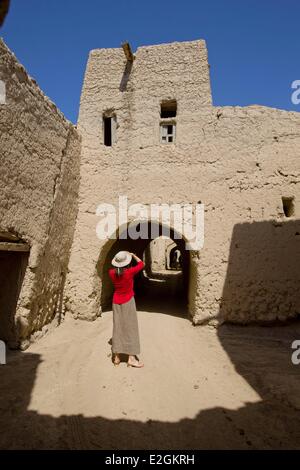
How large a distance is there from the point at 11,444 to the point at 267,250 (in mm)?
5390

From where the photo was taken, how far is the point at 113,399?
3.36 m

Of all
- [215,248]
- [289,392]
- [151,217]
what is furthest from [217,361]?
[151,217]

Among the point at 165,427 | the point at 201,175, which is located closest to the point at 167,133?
the point at 201,175

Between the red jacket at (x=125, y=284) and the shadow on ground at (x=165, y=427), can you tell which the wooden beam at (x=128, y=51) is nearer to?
the red jacket at (x=125, y=284)

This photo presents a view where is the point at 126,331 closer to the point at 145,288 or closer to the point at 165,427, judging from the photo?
the point at 165,427

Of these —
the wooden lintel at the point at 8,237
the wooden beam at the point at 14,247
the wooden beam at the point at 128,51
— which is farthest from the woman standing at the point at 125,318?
the wooden beam at the point at 128,51

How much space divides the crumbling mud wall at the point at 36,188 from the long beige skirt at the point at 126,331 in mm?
1736

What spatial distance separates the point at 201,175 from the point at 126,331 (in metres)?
3.93

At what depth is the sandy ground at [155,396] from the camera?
2.70 metres

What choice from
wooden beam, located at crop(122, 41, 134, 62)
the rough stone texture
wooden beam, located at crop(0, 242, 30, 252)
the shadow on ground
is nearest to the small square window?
the rough stone texture

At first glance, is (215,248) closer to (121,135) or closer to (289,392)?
(289,392)

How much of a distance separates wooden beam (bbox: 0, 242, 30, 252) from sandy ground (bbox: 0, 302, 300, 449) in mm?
1752

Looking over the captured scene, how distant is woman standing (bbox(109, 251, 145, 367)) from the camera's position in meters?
4.32

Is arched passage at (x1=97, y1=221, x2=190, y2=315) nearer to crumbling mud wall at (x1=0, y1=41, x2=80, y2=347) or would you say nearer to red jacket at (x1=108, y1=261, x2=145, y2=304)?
crumbling mud wall at (x1=0, y1=41, x2=80, y2=347)
